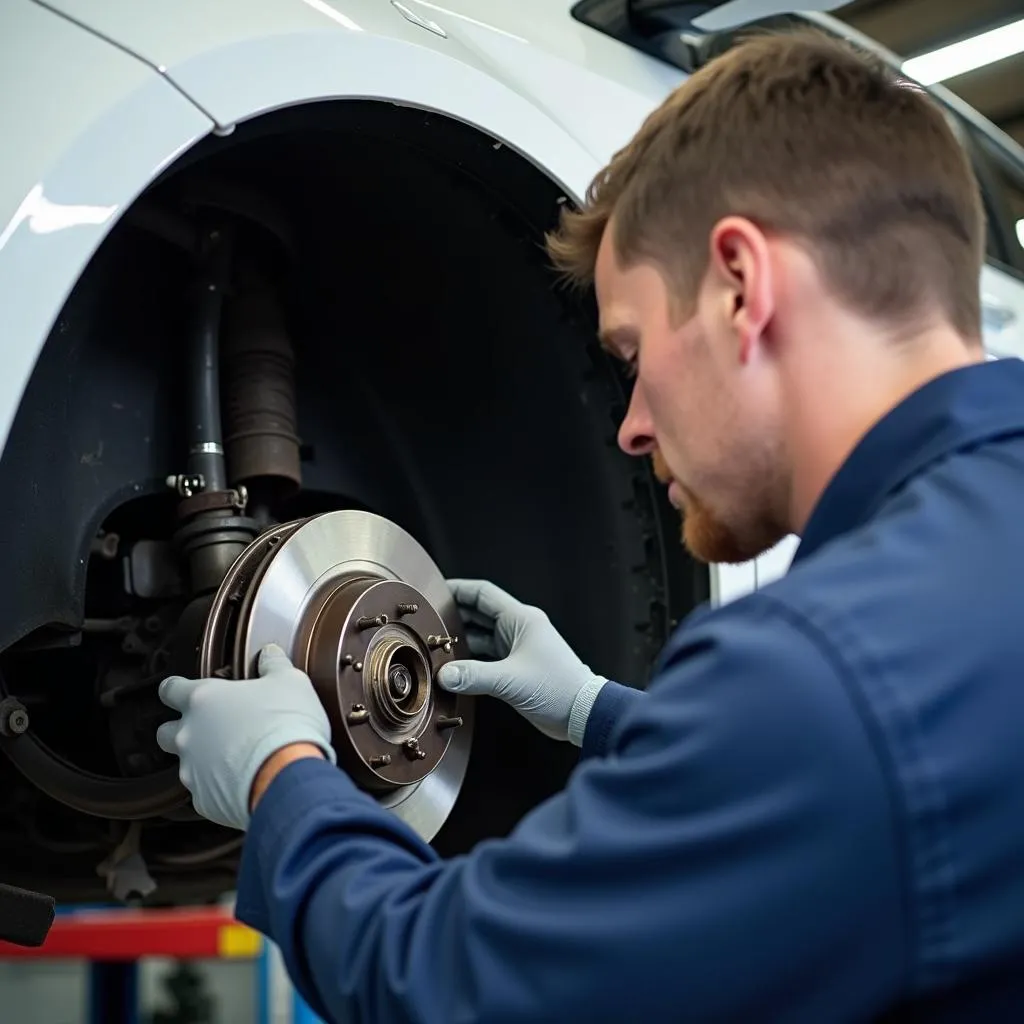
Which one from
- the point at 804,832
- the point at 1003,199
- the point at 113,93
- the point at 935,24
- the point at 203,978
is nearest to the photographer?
the point at 804,832

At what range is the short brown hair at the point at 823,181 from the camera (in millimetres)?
666

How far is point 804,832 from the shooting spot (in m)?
0.45

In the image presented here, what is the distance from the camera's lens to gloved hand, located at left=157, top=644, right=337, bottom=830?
73cm

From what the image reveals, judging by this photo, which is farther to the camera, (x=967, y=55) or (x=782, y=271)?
(x=967, y=55)

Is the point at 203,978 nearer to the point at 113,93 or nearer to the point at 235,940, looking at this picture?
the point at 235,940

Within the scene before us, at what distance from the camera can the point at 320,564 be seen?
3.05 feet

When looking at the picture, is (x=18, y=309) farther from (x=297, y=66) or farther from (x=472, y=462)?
(x=472, y=462)

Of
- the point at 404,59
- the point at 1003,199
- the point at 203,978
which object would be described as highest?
the point at 1003,199

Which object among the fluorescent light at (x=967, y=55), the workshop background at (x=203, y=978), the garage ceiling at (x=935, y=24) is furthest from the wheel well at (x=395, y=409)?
the fluorescent light at (x=967, y=55)

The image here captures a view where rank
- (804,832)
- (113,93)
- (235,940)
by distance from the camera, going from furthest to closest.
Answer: (235,940) < (113,93) < (804,832)

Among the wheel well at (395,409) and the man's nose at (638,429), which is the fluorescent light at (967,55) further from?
the man's nose at (638,429)

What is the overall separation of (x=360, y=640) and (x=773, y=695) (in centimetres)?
49

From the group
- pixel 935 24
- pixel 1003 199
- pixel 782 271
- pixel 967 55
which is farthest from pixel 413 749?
pixel 967 55

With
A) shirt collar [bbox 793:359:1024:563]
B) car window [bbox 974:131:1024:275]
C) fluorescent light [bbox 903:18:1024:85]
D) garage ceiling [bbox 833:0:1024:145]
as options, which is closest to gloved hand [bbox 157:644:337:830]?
shirt collar [bbox 793:359:1024:563]
